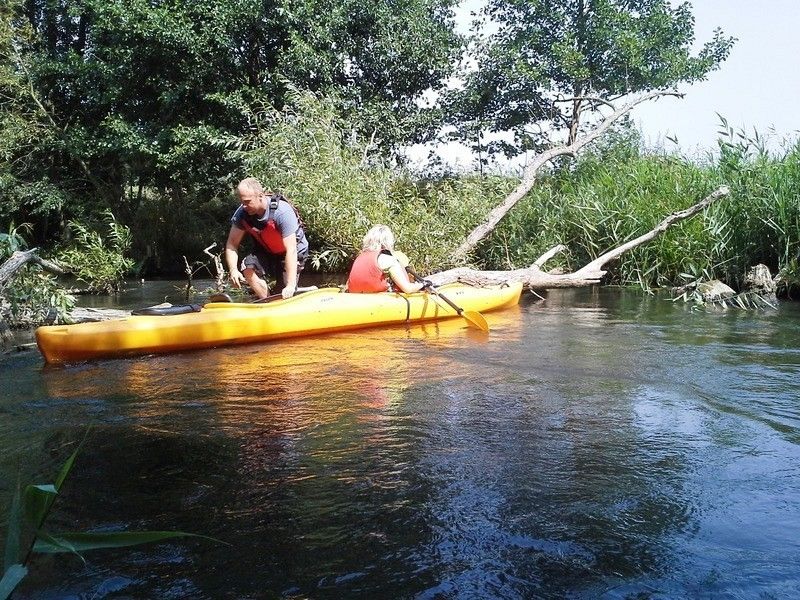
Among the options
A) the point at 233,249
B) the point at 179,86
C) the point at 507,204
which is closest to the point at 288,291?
the point at 233,249

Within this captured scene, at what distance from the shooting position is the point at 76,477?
2875 millimetres

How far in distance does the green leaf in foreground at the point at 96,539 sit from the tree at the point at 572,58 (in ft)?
45.3

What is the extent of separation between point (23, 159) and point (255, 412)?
1154cm

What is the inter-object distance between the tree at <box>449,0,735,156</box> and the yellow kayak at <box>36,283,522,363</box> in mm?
8499

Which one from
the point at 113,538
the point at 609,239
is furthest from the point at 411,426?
the point at 609,239

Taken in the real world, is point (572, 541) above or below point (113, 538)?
below

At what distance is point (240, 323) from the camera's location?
5.50m

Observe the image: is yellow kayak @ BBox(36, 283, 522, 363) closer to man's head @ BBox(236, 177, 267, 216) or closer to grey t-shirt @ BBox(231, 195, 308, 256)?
grey t-shirt @ BBox(231, 195, 308, 256)

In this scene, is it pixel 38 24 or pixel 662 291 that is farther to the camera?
pixel 38 24

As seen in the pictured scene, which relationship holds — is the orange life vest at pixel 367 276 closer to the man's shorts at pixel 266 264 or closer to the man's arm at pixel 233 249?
the man's shorts at pixel 266 264

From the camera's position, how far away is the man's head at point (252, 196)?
19.0 feet

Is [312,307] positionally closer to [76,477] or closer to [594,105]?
[76,477]

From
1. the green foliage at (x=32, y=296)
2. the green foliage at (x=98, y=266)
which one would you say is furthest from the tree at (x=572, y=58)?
the green foliage at (x=32, y=296)

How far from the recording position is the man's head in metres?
5.79
